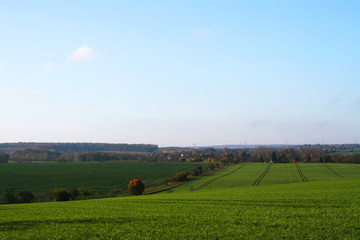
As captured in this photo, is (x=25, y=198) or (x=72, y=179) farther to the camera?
(x=72, y=179)

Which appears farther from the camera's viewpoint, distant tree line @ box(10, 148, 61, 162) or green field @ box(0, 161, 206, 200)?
distant tree line @ box(10, 148, 61, 162)

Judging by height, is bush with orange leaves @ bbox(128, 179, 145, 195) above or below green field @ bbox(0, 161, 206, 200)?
above

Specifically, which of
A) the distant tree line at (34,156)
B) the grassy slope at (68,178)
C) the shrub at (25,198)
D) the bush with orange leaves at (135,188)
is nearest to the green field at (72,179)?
the grassy slope at (68,178)

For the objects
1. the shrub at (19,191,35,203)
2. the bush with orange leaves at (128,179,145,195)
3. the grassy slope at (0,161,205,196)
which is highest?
the bush with orange leaves at (128,179,145,195)

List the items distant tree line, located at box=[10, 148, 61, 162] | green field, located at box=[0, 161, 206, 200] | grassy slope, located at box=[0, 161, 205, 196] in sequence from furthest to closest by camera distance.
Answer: distant tree line, located at box=[10, 148, 61, 162]
grassy slope, located at box=[0, 161, 205, 196]
green field, located at box=[0, 161, 206, 200]

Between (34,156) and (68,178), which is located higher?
(34,156)

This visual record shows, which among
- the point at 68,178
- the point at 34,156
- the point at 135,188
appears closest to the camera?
the point at 135,188

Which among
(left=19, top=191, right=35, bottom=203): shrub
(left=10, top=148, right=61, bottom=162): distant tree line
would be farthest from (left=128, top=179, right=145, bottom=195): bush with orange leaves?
(left=10, top=148, right=61, bottom=162): distant tree line

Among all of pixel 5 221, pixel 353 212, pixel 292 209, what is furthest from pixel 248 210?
pixel 5 221

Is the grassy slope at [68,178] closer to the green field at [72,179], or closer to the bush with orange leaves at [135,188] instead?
the green field at [72,179]

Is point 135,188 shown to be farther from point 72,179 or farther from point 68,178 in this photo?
point 68,178

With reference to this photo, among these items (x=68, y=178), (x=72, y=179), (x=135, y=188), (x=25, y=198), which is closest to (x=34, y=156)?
Answer: (x=68, y=178)

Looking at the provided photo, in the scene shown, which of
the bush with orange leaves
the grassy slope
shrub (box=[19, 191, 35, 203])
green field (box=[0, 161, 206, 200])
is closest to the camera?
shrub (box=[19, 191, 35, 203])

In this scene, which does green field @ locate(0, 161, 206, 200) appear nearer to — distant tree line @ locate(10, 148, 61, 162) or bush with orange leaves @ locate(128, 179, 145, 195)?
bush with orange leaves @ locate(128, 179, 145, 195)
